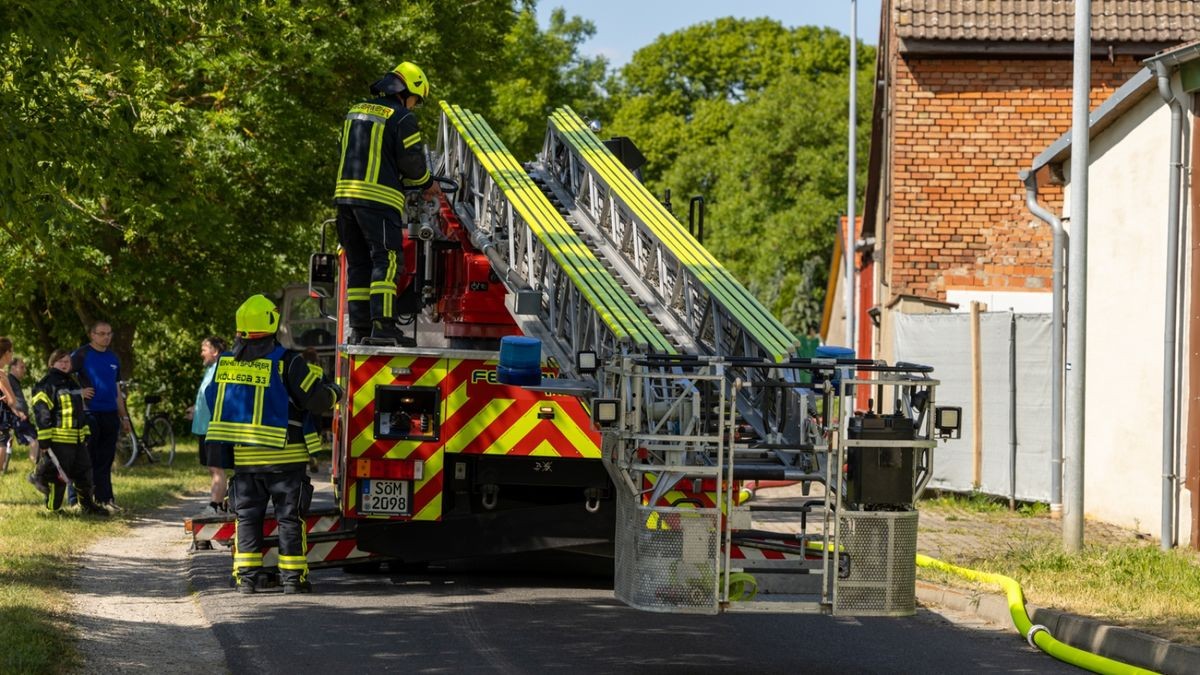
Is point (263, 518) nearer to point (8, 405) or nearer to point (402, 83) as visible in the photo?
point (402, 83)


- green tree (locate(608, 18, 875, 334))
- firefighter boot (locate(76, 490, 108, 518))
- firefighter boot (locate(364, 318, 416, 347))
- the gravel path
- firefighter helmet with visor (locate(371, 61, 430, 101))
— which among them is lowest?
the gravel path

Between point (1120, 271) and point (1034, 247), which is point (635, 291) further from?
point (1034, 247)

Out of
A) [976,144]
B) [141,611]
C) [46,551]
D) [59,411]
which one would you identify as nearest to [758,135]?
[976,144]

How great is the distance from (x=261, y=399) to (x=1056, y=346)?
7680 mm

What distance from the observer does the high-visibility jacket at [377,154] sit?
11.1m

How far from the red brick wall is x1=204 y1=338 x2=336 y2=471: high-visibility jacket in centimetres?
1261

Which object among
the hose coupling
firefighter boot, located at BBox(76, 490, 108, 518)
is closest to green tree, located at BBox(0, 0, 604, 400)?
firefighter boot, located at BBox(76, 490, 108, 518)

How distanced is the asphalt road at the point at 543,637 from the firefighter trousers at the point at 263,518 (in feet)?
0.58

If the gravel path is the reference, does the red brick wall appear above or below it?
above

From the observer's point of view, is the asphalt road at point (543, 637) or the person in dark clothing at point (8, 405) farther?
the person in dark clothing at point (8, 405)

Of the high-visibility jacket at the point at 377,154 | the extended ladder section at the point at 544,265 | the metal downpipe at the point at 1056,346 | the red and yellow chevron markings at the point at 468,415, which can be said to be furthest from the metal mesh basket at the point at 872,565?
the metal downpipe at the point at 1056,346

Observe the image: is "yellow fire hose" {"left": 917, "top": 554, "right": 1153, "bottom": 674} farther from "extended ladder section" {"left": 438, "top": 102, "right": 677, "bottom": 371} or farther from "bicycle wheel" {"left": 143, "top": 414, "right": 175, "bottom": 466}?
"bicycle wheel" {"left": 143, "top": 414, "right": 175, "bottom": 466}

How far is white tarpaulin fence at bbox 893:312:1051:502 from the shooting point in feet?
57.3

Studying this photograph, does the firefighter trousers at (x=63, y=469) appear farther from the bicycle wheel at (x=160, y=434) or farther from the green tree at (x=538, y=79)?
the green tree at (x=538, y=79)
